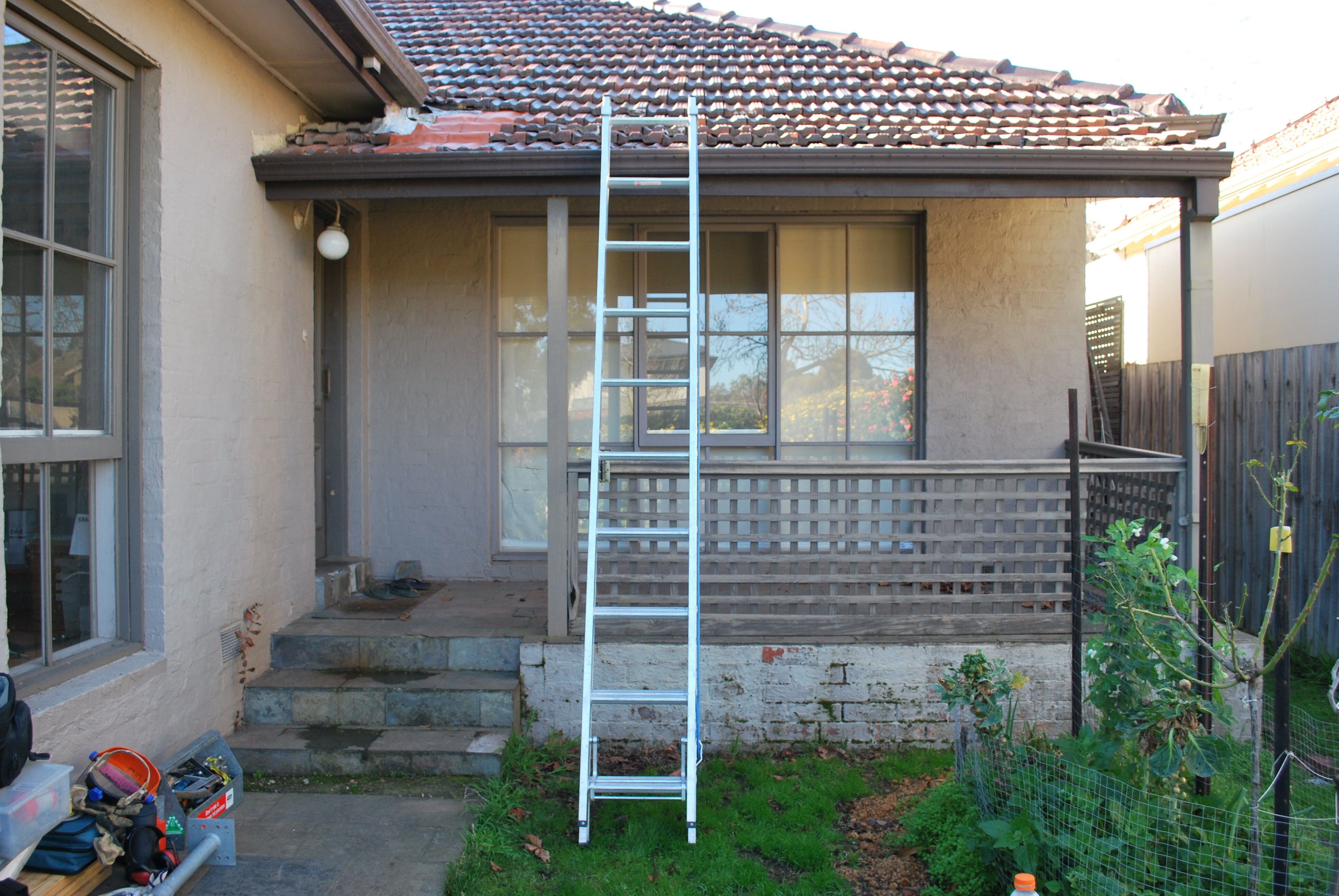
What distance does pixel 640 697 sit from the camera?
353 centimetres

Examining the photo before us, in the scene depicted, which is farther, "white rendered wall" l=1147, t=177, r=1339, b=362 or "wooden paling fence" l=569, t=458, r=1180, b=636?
"white rendered wall" l=1147, t=177, r=1339, b=362

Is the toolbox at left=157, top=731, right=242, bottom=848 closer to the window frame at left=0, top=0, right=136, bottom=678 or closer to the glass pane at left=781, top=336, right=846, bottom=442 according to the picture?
the window frame at left=0, top=0, right=136, bottom=678

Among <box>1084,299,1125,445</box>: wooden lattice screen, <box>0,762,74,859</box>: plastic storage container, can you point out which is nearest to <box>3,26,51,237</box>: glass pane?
<box>0,762,74,859</box>: plastic storage container

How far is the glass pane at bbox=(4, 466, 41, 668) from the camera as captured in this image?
3.13 metres

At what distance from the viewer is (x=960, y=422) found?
6.07m

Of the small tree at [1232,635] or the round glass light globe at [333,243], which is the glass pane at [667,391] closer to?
the round glass light globe at [333,243]

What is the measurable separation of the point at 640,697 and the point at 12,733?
2172 millimetres

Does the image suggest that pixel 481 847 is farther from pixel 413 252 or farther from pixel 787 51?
pixel 787 51

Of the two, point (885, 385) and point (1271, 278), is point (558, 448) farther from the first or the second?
point (1271, 278)

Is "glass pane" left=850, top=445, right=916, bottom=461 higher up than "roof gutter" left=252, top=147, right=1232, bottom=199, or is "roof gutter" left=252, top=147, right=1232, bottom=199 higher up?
"roof gutter" left=252, top=147, right=1232, bottom=199

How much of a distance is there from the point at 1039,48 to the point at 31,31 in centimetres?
3362

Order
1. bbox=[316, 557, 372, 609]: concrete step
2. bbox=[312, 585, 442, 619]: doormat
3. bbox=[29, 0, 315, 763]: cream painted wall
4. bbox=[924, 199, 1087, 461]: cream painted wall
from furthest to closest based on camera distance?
bbox=[924, 199, 1087, 461]: cream painted wall
bbox=[316, 557, 372, 609]: concrete step
bbox=[312, 585, 442, 619]: doormat
bbox=[29, 0, 315, 763]: cream painted wall

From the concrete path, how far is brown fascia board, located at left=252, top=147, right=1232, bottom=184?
3288 mm

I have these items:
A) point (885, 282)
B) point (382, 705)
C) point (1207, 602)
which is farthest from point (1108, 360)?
point (382, 705)
